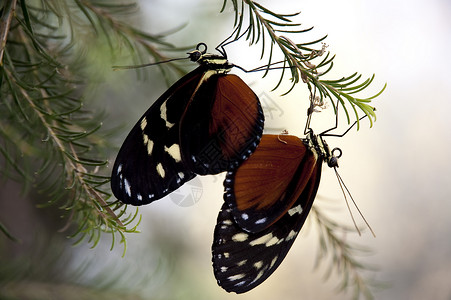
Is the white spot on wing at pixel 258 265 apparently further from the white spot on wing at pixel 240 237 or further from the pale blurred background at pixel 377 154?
the pale blurred background at pixel 377 154

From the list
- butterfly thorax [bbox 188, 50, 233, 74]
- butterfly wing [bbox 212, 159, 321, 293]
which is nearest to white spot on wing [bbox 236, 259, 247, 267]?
butterfly wing [bbox 212, 159, 321, 293]

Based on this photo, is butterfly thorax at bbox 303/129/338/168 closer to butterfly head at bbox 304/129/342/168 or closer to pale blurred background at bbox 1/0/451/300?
butterfly head at bbox 304/129/342/168

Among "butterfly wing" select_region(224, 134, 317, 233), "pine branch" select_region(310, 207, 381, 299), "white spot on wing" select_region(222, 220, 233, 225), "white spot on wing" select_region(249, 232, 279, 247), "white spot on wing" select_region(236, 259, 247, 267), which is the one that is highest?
"butterfly wing" select_region(224, 134, 317, 233)

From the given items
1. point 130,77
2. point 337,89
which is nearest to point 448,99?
point 130,77

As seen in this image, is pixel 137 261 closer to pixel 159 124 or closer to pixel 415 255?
pixel 159 124

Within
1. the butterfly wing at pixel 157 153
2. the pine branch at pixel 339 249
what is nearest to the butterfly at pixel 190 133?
the butterfly wing at pixel 157 153

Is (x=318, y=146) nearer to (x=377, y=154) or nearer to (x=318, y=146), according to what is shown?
(x=318, y=146)

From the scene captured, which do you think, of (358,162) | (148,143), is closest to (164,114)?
(148,143)
